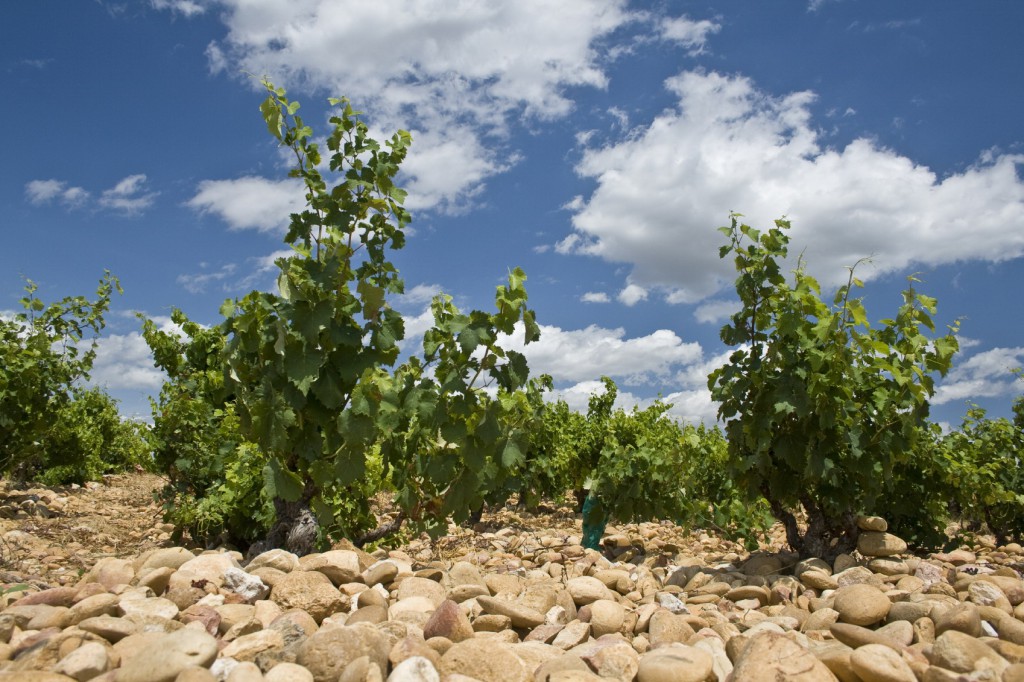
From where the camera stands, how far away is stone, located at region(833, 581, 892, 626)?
3936 millimetres

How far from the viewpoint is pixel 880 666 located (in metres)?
2.94

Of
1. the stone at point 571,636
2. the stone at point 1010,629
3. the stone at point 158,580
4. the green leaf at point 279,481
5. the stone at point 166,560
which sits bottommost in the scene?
the stone at point 1010,629

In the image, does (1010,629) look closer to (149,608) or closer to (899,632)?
(899,632)

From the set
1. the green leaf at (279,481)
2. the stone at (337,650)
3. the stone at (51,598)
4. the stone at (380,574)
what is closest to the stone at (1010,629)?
the stone at (337,650)

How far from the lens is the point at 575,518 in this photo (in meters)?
11.4

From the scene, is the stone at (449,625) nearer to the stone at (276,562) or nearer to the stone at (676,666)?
the stone at (676,666)

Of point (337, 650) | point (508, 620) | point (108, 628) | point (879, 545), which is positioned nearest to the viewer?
point (337, 650)

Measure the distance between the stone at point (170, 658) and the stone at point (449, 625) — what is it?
2.99 feet

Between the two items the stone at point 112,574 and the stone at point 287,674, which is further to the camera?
the stone at point 112,574

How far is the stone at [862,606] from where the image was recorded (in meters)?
3.94

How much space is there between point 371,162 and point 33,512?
8071 millimetres

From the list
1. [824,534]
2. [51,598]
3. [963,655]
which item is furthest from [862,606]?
[51,598]

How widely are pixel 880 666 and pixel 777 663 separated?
0.43m

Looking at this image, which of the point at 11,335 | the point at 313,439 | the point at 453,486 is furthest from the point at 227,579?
the point at 11,335
